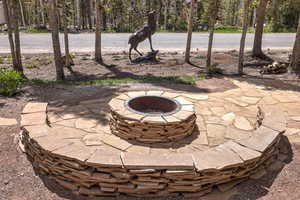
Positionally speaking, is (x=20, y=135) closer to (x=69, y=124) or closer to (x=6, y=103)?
(x=69, y=124)

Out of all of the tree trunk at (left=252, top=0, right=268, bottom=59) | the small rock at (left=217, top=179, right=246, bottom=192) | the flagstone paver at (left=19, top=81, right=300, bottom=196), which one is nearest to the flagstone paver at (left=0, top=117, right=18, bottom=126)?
the flagstone paver at (left=19, top=81, right=300, bottom=196)

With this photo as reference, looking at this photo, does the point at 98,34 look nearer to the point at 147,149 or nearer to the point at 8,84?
the point at 8,84

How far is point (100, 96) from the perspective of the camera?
21.4ft

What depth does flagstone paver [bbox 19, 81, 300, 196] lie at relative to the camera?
319cm

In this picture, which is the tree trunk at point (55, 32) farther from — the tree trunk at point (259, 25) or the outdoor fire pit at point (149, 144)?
the tree trunk at point (259, 25)

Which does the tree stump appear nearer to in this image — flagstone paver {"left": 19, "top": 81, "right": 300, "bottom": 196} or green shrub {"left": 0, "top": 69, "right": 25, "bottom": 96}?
green shrub {"left": 0, "top": 69, "right": 25, "bottom": 96}

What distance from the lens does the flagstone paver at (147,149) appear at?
3.19m

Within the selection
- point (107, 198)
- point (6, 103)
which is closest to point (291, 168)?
point (107, 198)

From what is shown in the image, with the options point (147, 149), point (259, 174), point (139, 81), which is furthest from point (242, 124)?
point (139, 81)

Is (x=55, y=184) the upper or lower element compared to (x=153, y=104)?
lower

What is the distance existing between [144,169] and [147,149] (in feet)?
3.07

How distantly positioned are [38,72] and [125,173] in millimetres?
8315

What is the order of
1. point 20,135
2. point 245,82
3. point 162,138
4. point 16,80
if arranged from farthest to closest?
point 245,82
point 16,80
point 20,135
point 162,138

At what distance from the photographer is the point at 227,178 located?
3.39 metres
